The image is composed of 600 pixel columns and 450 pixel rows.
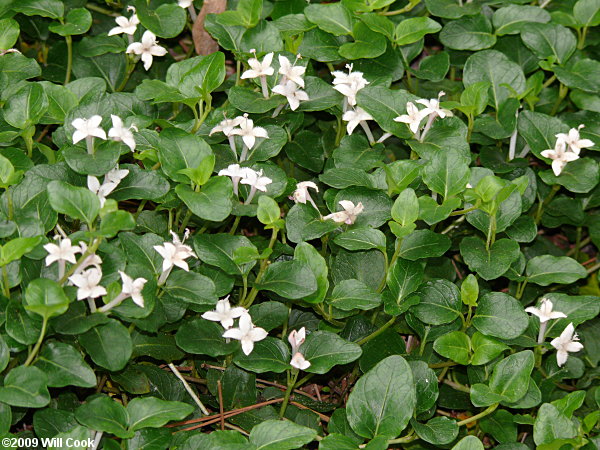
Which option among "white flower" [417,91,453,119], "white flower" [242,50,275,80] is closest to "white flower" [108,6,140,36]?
"white flower" [242,50,275,80]

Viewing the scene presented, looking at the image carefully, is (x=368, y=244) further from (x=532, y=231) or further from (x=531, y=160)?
(x=531, y=160)

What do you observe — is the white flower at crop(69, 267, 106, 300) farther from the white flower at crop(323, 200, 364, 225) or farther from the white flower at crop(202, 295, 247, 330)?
the white flower at crop(323, 200, 364, 225)

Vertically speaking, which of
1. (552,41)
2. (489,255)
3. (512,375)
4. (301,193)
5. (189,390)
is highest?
(552,41)

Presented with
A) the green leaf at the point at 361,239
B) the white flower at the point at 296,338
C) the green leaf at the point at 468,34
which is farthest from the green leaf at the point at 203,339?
the green leaf at the point at 468,34

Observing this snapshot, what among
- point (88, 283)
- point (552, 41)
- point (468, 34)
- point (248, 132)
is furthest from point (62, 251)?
point (552, 41)

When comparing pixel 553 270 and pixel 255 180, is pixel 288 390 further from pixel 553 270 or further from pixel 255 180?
pixel 553 270

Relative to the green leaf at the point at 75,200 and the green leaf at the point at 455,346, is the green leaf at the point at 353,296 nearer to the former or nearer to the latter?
the green leaf at the point at 455,346

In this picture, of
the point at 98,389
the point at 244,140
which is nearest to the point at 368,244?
the point at 244,140
